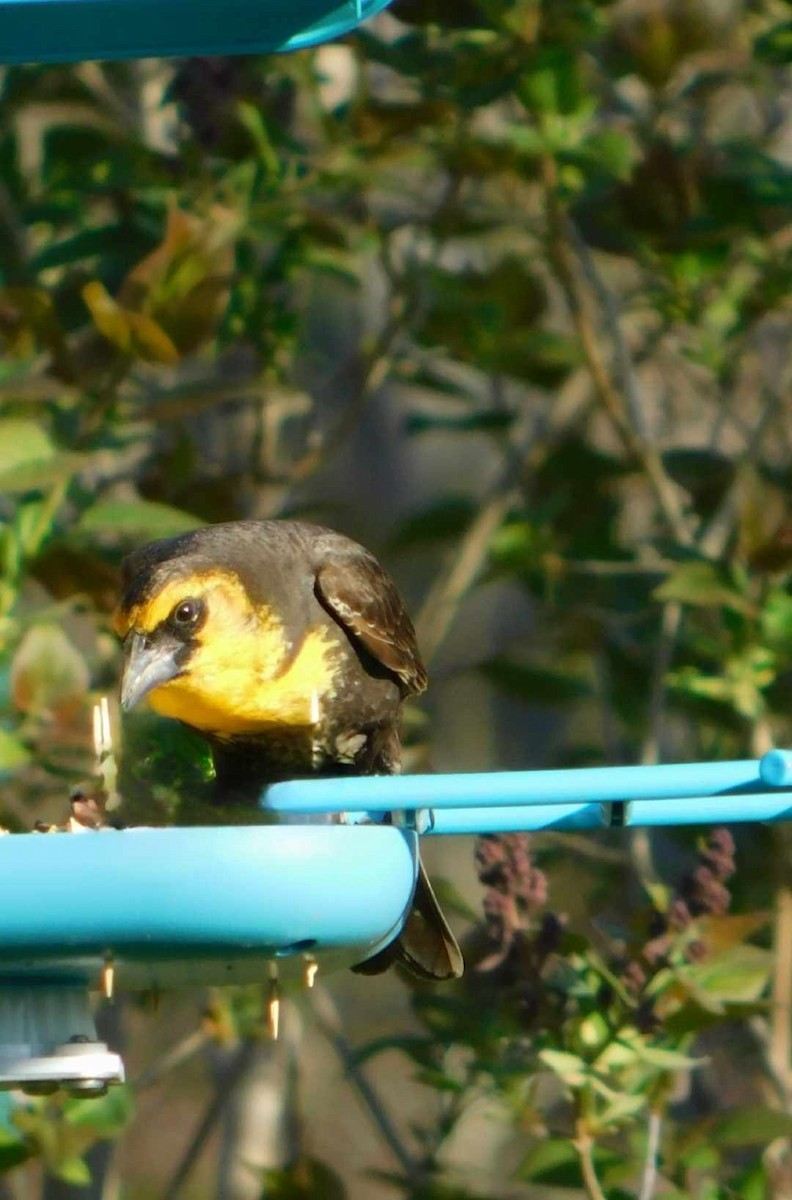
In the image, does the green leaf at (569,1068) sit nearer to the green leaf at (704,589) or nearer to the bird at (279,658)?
the bird at (279,658)

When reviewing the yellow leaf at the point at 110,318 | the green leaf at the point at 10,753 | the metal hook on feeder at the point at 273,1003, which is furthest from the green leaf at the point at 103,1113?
the metal hook on feeder at the point at 273,1003

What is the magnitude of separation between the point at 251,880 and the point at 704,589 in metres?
2.19


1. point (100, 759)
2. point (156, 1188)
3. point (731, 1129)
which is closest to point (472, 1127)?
point (156, 1188)

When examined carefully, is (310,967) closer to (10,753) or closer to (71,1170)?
(10,753)

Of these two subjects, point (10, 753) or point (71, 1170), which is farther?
point (71, 1170)

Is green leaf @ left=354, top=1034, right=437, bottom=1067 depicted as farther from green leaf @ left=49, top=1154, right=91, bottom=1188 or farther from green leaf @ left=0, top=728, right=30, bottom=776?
green leaf @ left=0, top=728, right=30, bottom=776

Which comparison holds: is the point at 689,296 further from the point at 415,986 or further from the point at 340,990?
the point at 340,990

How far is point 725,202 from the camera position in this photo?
4465 millimetres

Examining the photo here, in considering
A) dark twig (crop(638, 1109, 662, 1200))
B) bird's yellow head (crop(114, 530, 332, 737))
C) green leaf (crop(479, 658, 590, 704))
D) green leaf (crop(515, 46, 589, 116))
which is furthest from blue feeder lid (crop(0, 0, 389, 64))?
green leaf (crop(479, 658, 590, 704))

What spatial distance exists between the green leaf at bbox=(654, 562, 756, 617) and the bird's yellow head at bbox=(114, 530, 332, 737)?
3.41ft

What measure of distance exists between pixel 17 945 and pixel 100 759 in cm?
75

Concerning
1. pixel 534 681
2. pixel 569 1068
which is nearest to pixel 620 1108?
pixel 569 1068

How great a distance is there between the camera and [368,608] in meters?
3.31

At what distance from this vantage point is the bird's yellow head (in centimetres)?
290
